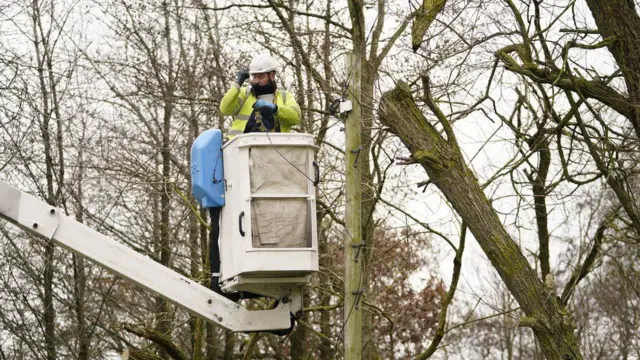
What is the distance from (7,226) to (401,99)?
30.5 feet

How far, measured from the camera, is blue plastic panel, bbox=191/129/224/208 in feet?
30.6

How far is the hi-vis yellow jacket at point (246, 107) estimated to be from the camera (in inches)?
379

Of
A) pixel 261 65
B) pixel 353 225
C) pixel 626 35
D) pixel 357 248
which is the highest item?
pixel 626 35

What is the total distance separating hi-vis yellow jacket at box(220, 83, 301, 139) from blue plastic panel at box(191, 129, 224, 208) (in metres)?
0.24

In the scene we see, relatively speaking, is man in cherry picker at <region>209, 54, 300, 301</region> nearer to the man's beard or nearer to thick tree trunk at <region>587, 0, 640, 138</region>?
the man's beard

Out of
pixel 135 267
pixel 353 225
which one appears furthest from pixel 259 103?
pixel 135 267

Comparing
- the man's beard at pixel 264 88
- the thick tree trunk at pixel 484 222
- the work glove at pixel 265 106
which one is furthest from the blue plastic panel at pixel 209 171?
the thick tree trunk at pixel 484 222

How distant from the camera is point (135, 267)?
9.38 m

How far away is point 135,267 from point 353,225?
1.98m

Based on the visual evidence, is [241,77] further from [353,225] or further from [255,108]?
[353,225]

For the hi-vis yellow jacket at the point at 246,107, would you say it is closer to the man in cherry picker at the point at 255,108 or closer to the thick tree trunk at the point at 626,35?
the man in cherry picker at the point at 255,108

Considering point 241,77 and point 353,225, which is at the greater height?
point 241,77

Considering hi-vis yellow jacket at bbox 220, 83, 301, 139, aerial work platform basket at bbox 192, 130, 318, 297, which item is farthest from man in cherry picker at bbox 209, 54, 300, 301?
aerial work platform basket at bbox 192, 130, 318, 297

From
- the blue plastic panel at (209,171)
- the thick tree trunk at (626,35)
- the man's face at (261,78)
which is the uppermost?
the thick tree trunk at (626,35)
